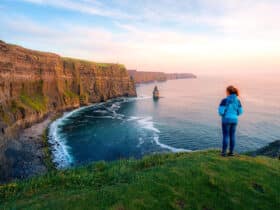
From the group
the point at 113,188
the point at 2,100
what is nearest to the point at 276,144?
the point at 113,188

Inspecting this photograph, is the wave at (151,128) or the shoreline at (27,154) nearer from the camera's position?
the shoreline at (27,154)

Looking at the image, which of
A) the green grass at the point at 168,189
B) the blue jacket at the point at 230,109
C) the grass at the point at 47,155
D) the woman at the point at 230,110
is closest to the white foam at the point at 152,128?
the grass at the point at 47,155

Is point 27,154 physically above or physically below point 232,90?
below

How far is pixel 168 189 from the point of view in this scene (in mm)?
8305

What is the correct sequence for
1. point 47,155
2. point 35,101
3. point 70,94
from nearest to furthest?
point 47,155 < point 35,101 < point 70,94

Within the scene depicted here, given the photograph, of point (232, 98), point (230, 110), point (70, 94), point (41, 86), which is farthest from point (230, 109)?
point (70, 94)

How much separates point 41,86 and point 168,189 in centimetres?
8148

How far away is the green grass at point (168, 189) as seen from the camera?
7.64m

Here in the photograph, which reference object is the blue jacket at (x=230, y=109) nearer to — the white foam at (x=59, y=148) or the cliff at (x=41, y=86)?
the white foam at (x=59, y=148)

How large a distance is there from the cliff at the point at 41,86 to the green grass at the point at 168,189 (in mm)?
26295

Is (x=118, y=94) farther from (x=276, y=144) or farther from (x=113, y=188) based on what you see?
(x=113, y=188)

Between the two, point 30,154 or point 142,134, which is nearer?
point 30,154

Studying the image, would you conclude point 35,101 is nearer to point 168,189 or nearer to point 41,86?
point 41,86

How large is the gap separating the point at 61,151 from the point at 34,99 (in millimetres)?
35489
